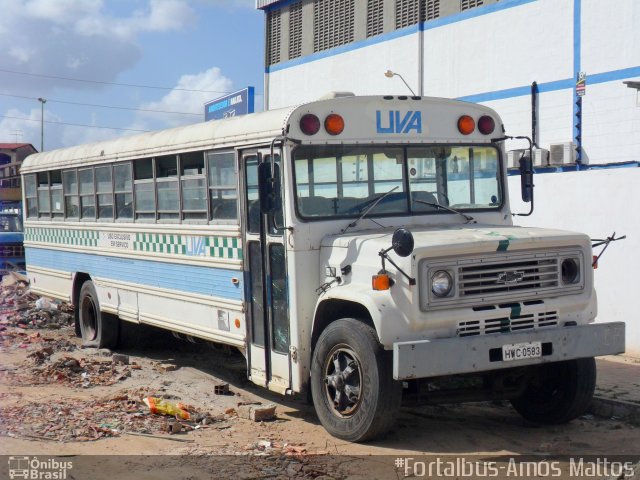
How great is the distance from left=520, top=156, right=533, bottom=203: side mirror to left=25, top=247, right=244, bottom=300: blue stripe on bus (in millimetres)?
2718

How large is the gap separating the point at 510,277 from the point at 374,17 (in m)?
17.5

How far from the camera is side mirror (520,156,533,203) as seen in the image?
803 centimetres

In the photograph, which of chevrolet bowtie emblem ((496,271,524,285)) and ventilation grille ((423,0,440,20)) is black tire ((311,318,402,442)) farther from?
ventilation grille ((423,0,440,20))

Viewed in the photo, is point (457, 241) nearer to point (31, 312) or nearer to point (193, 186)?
point (193, 186)

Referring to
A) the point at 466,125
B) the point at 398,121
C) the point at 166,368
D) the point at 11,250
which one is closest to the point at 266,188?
the point at 398,121

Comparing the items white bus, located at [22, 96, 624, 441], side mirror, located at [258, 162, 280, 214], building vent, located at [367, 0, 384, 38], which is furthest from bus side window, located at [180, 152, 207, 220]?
building vent, located at [367, 0, 384, 38]

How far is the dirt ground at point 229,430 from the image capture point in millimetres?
6453

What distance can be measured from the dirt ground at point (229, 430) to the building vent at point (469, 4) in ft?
41.3

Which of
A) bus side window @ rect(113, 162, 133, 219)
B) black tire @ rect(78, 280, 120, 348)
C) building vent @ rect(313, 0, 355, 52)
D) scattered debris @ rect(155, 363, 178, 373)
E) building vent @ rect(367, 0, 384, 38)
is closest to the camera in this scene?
scattered debris @ rect(155, 363, 178, 373)

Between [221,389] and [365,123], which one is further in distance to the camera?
[221,389]

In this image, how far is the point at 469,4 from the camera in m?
19.9

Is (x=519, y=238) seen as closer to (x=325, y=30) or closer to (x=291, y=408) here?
(x=291, y=408)

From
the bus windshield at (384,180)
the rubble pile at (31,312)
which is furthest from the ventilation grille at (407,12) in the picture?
the bus windshield at (384,180)

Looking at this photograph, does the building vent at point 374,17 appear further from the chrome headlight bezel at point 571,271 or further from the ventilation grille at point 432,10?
the chrome headlight bezel at point 571,271
